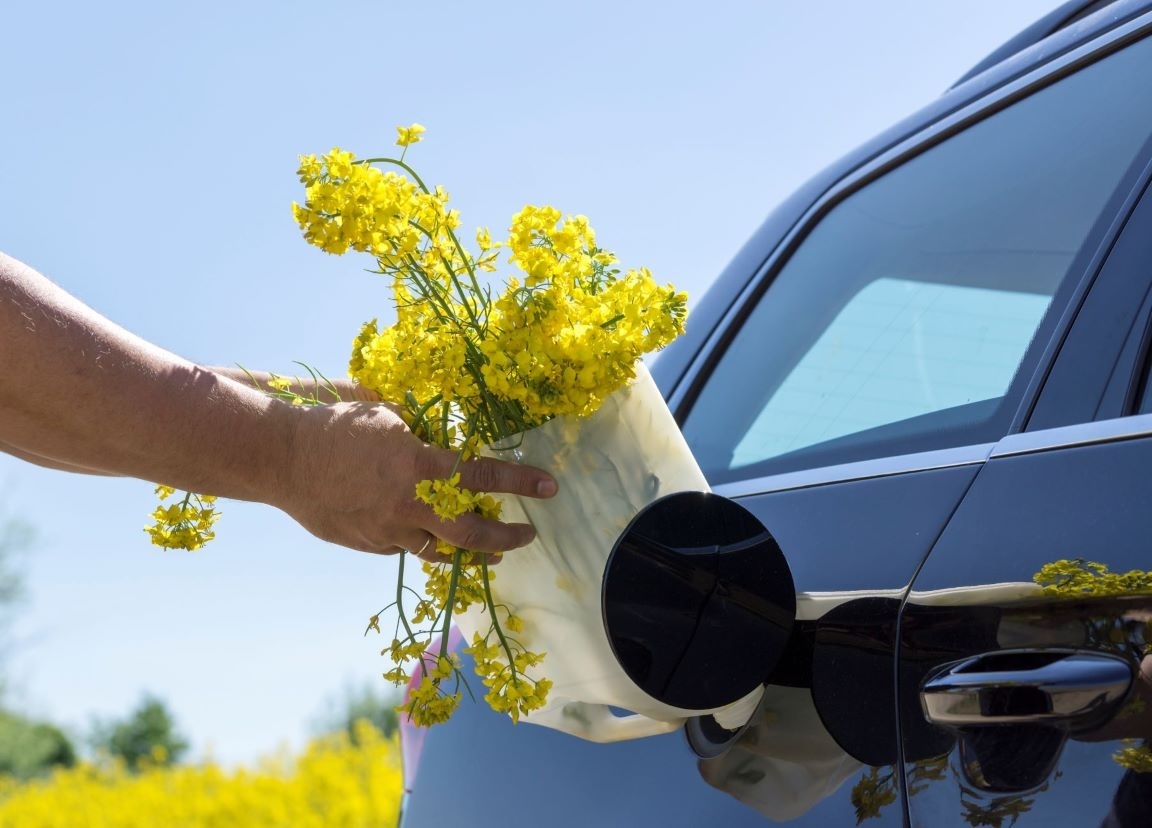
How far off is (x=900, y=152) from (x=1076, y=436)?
87 centimetres

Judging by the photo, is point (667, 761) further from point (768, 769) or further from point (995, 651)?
point (995, 651)

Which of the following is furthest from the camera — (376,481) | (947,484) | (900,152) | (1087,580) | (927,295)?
(900,152)

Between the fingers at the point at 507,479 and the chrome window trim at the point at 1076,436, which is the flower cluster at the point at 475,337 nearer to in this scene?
the fingers at the point at 507,479

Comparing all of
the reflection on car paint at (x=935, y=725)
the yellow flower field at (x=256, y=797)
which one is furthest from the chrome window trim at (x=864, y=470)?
the yellow flower field at (x=256, y=797)

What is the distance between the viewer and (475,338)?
56.9 inches

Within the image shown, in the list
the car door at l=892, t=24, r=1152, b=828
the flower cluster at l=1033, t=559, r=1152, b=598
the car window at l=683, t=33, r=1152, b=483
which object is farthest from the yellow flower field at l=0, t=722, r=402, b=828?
the flower cluster at l=1033, t=559, r=1152, b=598

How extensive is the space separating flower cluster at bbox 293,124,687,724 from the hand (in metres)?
0.03

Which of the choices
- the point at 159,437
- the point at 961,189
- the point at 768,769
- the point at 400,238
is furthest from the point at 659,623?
the point at 961,189

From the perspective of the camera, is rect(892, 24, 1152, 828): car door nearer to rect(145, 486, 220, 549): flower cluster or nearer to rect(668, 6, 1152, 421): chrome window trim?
rect(668, 6, 1152, 421): chrome window trim

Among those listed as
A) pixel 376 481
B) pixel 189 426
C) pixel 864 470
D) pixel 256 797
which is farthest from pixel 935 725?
pixel 256 797

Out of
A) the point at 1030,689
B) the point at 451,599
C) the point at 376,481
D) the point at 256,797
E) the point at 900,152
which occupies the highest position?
the point at 256,797

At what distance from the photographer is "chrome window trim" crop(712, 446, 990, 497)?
131 cm

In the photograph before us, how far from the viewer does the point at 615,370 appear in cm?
135

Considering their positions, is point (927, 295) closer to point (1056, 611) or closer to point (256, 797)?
point (1056, 611)
